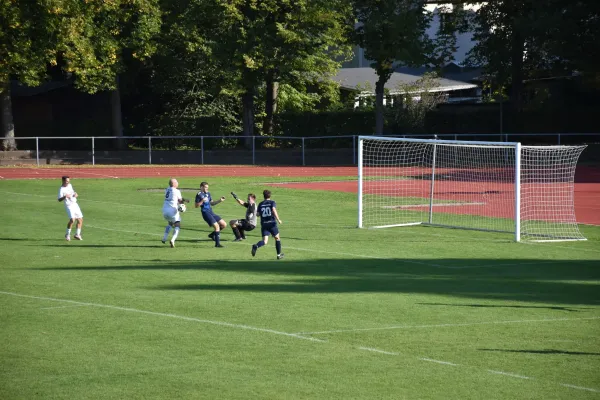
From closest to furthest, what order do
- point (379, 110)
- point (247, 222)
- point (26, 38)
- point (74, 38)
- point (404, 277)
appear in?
point (404, 277) → point (247, 222) → point (26, 38) → point (74, 38) → point (379, 110)

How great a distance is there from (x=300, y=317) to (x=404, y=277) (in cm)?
473

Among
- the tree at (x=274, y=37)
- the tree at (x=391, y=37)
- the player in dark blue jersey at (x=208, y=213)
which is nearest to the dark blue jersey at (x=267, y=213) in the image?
the player in dark blue jersey at (x=208, y=213)

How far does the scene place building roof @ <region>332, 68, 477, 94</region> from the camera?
68.0 metres

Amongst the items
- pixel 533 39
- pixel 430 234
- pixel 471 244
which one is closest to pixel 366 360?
pixel 471 244

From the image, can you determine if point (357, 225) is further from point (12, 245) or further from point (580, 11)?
point (580, 11)

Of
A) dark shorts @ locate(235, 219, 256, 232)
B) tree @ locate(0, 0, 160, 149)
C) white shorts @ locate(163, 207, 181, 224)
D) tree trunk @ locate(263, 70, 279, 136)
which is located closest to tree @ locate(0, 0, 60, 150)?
tree @ locate(0, 0, 160, 149)

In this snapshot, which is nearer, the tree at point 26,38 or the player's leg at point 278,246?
the player's leg at point 278,246

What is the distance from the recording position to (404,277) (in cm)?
1770

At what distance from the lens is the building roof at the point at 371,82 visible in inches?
2677

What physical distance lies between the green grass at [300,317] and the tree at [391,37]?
3098 centimetres

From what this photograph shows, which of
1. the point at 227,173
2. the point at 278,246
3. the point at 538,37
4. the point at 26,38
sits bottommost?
the point at 278,246

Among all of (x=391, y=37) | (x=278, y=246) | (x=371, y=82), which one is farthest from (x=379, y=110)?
(x=278, y=246)

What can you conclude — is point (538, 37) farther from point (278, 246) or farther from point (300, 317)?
point (300, 317)

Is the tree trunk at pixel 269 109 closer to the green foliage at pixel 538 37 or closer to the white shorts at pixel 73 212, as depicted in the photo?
the green foliage at pixel 538 37
